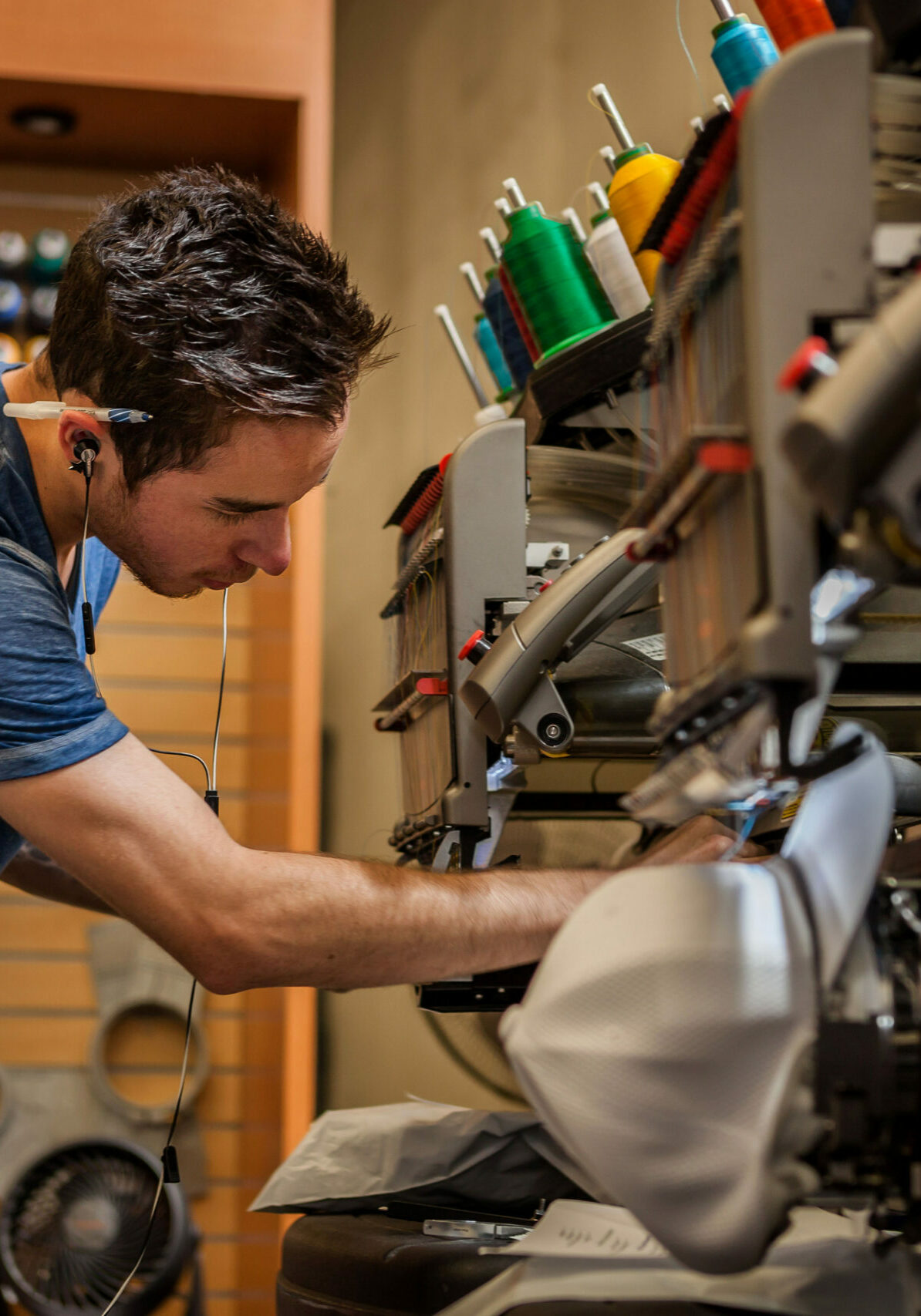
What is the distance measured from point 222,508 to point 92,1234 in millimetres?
1593

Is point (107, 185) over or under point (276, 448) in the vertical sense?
over

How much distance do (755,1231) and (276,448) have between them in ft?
2.97

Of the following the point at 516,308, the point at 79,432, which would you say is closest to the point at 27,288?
the point at 516,308

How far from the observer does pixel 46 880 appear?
1.77 metres

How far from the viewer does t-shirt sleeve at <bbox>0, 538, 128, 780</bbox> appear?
1.10m

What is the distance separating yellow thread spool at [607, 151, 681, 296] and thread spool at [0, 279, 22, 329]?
191 cm

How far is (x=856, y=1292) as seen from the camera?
0.66 metres

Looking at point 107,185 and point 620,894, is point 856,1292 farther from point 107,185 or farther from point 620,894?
point 107,185

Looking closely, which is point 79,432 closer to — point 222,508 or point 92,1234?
point 222,508

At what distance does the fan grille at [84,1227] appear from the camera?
229 cm

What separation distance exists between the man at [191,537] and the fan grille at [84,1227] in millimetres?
1158

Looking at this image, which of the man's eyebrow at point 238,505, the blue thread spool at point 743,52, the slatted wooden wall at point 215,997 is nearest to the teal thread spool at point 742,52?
the blue thread spool at point 743,52

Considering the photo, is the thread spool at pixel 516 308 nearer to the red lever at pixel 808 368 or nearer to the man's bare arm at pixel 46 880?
the man's bare arm at pixel 46 880

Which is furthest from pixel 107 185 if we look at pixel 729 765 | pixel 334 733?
pixel 729 765
